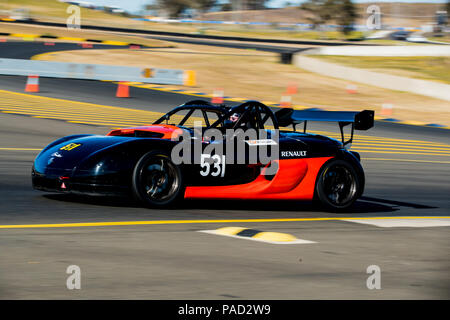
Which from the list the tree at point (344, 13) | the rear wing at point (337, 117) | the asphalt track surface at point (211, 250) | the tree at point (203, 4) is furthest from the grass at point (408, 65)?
the tree at point (203, 4)

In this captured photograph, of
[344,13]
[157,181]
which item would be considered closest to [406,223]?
[157,181]

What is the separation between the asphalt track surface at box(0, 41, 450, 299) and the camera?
4.94 metres

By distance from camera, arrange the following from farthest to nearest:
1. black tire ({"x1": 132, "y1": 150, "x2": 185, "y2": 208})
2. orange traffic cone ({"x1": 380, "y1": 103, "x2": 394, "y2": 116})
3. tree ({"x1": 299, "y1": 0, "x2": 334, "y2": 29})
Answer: tree ({"x1": 299, "y1": 0, "x2": 334, "y2": 29}), orange traffic cone ({"x1": 380, "y1": 103, "x2": 394, "y2": 116}), black tire ({"x1": 132, "y1": 150, "x2": 185, "y2": 208})

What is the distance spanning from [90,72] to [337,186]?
19.1 meters

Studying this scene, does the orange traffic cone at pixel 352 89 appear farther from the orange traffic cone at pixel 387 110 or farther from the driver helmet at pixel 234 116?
the driver helmet at pixel 234 116

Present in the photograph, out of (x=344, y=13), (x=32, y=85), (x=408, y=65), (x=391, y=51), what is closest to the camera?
(x=32, y=85)

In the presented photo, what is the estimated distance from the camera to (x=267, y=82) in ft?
100

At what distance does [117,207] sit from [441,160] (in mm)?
9560

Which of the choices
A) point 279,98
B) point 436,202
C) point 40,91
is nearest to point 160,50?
point 279,98

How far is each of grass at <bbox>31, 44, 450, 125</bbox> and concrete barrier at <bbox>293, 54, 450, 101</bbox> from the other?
0.39 m

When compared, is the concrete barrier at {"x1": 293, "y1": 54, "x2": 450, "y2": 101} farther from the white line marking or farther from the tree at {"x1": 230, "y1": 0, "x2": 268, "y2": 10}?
the tree at {"x1": 230, "y1": 0, "x2": 268, "y2": 10}

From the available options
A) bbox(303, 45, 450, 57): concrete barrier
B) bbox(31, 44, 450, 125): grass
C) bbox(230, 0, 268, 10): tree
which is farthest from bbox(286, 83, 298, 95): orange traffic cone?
bbox(230, 0, 268, 10): tree

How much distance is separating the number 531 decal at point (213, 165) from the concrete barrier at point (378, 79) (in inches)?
830

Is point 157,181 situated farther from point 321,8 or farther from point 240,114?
point 321,8
